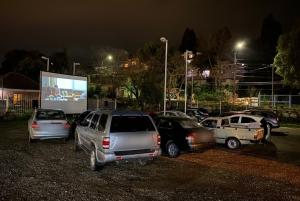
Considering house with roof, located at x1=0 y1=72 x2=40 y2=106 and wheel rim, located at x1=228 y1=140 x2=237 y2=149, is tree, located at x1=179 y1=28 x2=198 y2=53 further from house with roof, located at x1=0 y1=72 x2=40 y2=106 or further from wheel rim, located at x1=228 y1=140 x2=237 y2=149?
wheel rim, located at x1=228 y1=140 x2=237 y2=149

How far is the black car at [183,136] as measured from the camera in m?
8.20

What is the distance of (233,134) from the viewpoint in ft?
34.5

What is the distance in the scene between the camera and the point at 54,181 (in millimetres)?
5988

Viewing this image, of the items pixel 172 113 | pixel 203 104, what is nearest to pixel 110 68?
pixel 203 104

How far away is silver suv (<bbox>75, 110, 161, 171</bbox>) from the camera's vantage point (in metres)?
6.16

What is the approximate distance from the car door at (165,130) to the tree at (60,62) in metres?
39.6

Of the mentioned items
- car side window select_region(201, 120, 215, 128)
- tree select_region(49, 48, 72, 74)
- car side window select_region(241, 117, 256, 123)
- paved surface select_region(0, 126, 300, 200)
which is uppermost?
tree select_region(49, 48, 72, 74)

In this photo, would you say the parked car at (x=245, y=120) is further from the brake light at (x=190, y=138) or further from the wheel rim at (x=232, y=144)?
the brake light at (x=190, y=138)

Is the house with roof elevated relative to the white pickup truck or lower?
elevated

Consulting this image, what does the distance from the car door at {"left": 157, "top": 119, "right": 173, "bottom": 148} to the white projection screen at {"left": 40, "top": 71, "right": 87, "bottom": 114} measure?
1176cm

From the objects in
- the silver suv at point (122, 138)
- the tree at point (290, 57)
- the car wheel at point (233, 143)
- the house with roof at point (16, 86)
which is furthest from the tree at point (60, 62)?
the silver suv at point (122, 138)

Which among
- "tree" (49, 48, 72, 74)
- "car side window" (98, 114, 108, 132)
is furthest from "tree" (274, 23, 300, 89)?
"tree" (49, 48, 72, 74)

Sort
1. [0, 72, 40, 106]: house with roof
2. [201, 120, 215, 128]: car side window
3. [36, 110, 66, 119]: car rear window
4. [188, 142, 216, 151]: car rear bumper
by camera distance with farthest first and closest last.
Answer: [0, 72, 40, 106]: house with roof, [201, 120, 215, 128]: car side window, [36, 110, 66, 119]: car rear window, [188, 142, 216, 151]: car rear bumper

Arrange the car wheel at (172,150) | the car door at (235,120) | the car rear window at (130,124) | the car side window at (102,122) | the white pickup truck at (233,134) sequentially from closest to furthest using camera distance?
the car rear window at (130,124)
the car side window at (102,122)
the car wheel at (172,150)
the white pickup truck at (233,134)
the car door at (235,120)
